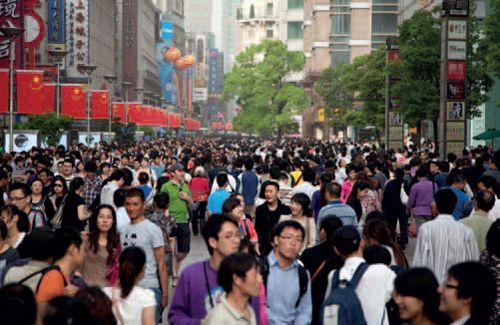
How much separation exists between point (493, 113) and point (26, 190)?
4835cm

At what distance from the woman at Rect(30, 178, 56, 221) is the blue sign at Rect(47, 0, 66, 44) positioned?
205 feet

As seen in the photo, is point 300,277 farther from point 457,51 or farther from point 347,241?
point 457,51

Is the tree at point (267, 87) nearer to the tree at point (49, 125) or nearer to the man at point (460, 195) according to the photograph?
the tree at point (49, 125)

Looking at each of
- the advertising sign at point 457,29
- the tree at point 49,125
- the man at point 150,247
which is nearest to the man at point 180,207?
the man at point 150,247

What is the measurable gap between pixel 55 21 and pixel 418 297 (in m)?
71.1

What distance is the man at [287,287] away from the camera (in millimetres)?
7195

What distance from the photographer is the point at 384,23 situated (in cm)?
10050

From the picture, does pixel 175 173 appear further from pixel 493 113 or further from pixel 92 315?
pixel 493 113

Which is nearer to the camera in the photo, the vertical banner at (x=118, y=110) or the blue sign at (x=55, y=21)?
the blue sign at (x=55, y=21)

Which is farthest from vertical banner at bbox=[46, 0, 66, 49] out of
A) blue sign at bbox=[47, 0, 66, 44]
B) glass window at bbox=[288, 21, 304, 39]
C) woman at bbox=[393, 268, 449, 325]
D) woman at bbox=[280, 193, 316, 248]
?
glass window at bbox=[288, 21, 304, 39]

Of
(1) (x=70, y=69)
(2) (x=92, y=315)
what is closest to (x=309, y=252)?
(2) (x=92, y=315)

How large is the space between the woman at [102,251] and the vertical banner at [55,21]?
219ft

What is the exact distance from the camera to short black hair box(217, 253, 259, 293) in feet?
18.6

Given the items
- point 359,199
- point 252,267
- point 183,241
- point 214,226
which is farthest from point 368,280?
point 183,241
